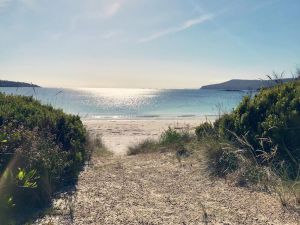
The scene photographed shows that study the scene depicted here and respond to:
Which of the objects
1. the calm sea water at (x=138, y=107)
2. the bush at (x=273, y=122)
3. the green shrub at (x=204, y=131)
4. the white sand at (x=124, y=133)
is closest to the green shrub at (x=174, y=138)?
the green shrub at (x=204, y=131)

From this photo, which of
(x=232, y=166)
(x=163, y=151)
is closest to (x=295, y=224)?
(x=232, y=166)

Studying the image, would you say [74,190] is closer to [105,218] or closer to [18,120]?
[105,218]

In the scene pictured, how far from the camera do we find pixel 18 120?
654cm

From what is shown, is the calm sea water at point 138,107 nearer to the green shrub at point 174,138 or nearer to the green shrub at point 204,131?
the green shrub at point 204,131

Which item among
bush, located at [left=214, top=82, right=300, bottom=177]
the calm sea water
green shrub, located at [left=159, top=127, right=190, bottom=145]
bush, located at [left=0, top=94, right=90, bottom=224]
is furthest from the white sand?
bush, located at [left=0, top=94, right=90, bottom=224]

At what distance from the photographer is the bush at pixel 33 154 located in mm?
4797

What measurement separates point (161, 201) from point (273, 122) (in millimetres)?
2855

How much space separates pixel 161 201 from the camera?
506cm

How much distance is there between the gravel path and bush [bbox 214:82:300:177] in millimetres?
1222

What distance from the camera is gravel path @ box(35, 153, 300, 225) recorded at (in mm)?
4395

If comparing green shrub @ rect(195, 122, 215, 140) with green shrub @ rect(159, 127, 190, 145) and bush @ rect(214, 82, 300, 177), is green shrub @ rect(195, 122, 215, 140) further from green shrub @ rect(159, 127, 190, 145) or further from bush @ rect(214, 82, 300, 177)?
bush @ rect(214, 82, 300, 177)

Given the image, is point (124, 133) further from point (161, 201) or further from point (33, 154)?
point (161, 201)

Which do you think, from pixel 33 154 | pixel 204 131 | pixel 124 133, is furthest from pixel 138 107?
pixel 33 154

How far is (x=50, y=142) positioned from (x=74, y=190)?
3.83ft
